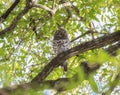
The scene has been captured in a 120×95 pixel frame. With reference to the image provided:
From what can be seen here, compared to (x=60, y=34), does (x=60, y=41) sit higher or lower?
lower

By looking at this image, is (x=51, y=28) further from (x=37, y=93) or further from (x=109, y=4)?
(x=37, y=93)

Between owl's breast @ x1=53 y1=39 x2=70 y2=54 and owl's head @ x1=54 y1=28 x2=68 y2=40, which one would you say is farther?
owl's head @ x1=54 y1=28 x2=68 y2=40

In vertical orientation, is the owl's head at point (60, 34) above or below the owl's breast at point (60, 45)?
→ above

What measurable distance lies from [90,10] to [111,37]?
385cm

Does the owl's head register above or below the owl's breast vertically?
above

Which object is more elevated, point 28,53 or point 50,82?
point 28,53

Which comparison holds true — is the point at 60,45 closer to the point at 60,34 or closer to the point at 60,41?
the point at 60,41

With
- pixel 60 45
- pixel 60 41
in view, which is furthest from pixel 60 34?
pixel 60 45

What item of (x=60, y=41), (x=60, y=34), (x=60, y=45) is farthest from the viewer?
(x=60, y=34)

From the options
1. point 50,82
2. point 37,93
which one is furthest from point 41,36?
point 37,93

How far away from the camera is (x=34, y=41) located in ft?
23.1

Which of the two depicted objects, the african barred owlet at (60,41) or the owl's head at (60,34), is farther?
the owl's head at (60,34)

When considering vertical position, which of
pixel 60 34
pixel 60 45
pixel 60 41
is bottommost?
pixel 60 45

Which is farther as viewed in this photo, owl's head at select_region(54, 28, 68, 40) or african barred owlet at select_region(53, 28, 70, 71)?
owl's head at select_region(54, 28, 68, 40)
